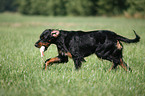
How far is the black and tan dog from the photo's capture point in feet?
13.2

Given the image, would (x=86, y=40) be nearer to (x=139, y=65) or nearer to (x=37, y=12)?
(x=139, y=65)

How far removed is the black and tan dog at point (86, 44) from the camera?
4016mm

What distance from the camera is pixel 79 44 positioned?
415 centimetres

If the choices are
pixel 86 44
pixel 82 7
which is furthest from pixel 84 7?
pixel 86 44

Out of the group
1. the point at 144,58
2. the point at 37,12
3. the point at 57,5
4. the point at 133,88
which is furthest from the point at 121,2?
the point at 133,88

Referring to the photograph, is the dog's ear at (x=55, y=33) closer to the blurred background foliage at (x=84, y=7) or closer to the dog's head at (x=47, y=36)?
the dog's head at (x=47, y=36)

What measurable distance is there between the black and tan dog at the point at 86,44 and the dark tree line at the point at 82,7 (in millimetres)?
24623

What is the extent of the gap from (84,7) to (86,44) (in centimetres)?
3515

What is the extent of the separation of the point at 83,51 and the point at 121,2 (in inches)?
1355

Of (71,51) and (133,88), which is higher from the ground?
(71,51)

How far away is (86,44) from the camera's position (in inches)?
164

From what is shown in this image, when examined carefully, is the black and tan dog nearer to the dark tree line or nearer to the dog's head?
the dog's head

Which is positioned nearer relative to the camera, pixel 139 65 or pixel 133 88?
pixel 133 88

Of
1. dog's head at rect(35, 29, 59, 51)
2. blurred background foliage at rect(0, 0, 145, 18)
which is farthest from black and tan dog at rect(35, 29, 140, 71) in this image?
blurred background foliage at rect(0, 0, 145, 18)
